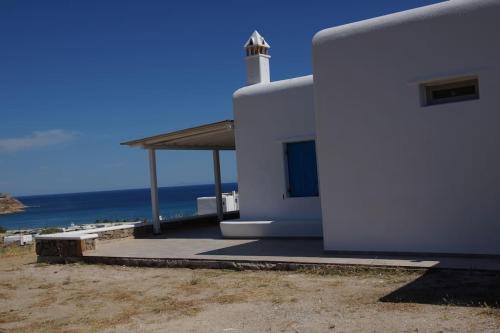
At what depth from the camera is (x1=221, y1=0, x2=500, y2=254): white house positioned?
840cm

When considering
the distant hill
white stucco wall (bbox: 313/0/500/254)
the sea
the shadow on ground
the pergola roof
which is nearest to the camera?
the shadow on ground

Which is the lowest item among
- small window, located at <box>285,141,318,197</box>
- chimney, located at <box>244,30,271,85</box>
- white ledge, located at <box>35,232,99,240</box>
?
white ledge, located at <box>35,232,99,240</box>

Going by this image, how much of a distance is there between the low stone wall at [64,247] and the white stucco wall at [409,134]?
547 cm

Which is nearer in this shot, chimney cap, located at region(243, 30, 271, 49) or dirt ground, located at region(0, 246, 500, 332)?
dirt ground, located at region(0, 246, 500, 332)

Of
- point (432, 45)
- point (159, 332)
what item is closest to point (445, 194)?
point (432, 45)

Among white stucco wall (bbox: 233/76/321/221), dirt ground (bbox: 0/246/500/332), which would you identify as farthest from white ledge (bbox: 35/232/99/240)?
white stucco wall (bbox: 233/76/321/221)

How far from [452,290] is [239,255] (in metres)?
4.28

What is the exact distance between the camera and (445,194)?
28.8 feet

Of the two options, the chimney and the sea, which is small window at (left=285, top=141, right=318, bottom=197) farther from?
the sea

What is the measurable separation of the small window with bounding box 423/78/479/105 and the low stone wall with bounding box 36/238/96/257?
25.2 feet

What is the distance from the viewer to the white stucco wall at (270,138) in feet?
41.1

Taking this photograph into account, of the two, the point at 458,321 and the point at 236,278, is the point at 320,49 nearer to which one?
the point at 236,278

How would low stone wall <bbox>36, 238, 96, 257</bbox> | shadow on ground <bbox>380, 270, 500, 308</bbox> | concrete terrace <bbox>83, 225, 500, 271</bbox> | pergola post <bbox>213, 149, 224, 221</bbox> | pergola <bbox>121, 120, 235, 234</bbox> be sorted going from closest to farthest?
shadow on ground <bbox>380, 270, 500, 308</bbox> → concrete terrace <bbox>83, 225, 500, 271</bbox> → low stone wall <bbox>36, 238, 96, 257</bbox> → pergola <bbox>121, 120, 235, 234</bbox> → pergola post <bbox>213, 149, 224, 221</bbox>

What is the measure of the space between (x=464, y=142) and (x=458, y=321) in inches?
134
